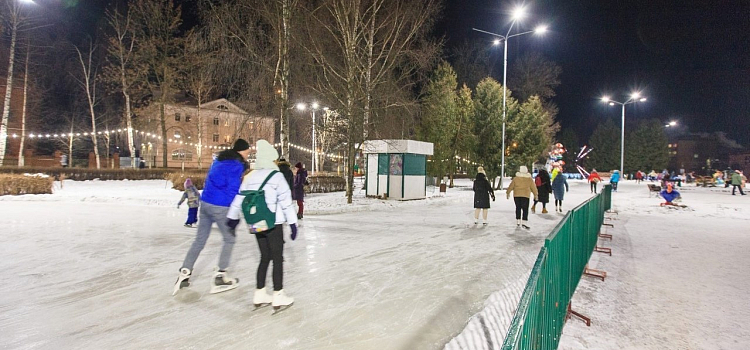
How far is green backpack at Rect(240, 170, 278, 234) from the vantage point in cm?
412

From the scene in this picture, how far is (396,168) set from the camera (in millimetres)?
18266

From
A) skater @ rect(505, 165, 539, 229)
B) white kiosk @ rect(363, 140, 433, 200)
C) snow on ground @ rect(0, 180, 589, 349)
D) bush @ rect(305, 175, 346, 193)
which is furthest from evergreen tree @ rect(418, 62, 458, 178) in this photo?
snow on ground @ rect(0, 180, 589, 349)

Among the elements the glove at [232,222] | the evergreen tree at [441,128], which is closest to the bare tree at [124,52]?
the evergreen tree at [441,128]

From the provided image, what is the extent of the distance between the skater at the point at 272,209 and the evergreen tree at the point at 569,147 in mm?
84149

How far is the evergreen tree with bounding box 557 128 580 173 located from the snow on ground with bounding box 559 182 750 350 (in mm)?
75078

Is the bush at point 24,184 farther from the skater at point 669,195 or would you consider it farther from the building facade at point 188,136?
the skater at point 669,195

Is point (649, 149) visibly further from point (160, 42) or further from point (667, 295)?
point (667, 295)

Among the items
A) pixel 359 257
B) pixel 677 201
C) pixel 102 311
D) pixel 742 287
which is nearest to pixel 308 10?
pixel 359 257

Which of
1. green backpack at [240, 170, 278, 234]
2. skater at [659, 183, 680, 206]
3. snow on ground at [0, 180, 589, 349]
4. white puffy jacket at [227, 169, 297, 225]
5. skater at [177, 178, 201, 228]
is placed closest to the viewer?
snow on ground at [0, 180, 589, 349]

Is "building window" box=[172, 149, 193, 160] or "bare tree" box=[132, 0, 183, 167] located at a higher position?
"bare tree" box=[132, 0, 183, 167]

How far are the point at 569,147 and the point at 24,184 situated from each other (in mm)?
83189

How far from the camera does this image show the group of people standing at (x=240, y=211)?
169 inches

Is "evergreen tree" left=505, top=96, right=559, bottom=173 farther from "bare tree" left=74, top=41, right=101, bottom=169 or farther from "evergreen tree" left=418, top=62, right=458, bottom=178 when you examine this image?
"bare tree" left=74, top=41, right=101, bottom=169

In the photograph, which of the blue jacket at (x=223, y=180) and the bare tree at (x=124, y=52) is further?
the bare tree at (x=124, y=52)
